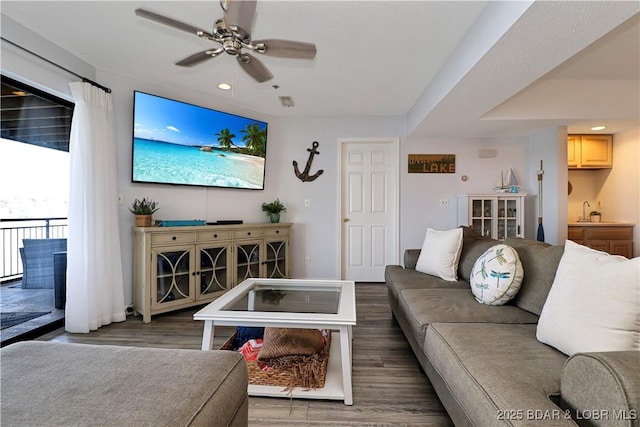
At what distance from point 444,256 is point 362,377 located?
1.24 m

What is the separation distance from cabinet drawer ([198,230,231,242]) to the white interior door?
5.65 feet

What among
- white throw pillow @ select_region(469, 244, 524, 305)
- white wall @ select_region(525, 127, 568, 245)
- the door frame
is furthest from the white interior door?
white throw pillow @ select_region(469, 244, 524, 305)

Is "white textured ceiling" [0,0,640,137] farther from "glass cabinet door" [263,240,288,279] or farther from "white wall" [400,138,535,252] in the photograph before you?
"glass cabinet door" [263,240,288,279]

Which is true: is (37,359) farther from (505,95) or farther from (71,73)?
(505,95)

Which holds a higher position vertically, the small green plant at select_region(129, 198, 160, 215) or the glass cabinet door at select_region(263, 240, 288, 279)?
the small green plant at select_region(129, 198, 160, 215)

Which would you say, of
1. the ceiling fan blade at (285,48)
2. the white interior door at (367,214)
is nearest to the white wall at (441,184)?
the white interior door at (367,214)

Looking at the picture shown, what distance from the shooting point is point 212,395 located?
2.91 feet

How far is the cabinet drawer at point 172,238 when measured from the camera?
292 centimetres

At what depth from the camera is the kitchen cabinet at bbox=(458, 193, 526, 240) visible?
157 inches

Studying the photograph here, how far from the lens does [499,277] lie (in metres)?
1.83

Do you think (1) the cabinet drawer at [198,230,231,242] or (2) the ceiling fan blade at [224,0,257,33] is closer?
(2) the ceiling fan blade at [224,0,257,33]

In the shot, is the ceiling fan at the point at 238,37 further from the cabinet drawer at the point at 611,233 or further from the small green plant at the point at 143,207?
the cabinet drawer at the point at 611,233

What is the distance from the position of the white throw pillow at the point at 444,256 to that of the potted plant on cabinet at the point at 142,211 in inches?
107

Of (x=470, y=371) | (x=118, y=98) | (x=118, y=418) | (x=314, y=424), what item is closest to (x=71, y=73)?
(x=118, y=98)
